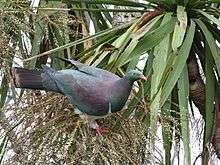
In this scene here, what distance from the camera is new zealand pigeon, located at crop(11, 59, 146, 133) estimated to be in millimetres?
1004

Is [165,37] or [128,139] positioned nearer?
[128,139]

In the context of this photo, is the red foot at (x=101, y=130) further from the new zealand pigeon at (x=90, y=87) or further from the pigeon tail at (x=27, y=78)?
the pigeon tail at (x=27, y=78)

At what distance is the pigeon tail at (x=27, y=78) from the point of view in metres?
1.05

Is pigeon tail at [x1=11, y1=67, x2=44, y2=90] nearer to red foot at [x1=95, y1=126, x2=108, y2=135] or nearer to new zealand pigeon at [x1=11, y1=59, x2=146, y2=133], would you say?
new zealand pigeon at [x1=11, y1=59, x2=146, y2=133]

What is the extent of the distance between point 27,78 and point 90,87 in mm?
122

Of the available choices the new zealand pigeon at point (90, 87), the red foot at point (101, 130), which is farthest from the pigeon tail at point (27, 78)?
the red foot at point (101, 130)

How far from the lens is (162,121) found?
101cm

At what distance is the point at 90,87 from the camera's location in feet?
3.36

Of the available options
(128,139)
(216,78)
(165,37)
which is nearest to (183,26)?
(165,37)

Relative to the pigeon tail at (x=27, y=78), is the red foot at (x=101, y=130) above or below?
below

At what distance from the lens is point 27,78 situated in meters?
1.05

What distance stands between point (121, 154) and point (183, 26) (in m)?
0.35

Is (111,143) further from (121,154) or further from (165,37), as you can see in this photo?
(165,37)

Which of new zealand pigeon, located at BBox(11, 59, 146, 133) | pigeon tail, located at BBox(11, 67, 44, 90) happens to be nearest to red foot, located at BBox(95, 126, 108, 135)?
new zealand pigeon, located at BBox(11, 59, 146, 133)
